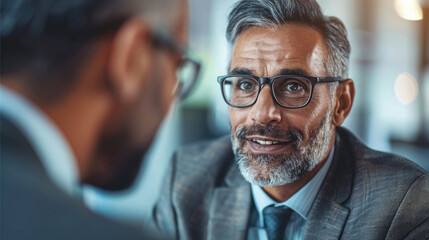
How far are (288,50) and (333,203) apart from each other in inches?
15.6

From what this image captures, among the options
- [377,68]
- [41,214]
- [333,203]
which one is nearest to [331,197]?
[333,203]

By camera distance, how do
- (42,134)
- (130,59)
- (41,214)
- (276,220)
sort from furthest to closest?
1. (130,59)
2. (276,220)
3. (42,134)
4. (41,214)

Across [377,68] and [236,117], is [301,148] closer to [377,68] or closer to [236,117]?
[236,117]

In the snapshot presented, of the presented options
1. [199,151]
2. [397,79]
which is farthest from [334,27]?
[199,151]

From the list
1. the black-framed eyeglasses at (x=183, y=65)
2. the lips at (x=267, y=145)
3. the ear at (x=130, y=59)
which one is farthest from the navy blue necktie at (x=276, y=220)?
the ear at (x=130, y=59)

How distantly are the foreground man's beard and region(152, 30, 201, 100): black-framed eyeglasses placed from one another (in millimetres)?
268

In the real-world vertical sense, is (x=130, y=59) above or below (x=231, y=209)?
above

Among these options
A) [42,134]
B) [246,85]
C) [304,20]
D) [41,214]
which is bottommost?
[41,214]

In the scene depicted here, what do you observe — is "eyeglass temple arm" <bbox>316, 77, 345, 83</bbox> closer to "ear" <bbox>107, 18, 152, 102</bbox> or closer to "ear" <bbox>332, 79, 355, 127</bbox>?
"ear" <bbox>332, 79, 355, 127</bbox>

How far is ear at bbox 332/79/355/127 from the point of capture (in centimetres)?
109

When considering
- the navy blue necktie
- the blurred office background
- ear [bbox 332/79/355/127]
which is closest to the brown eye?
the blurred office background

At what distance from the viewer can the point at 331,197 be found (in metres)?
1.10

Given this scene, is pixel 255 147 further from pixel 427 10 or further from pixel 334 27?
pixel 427 10

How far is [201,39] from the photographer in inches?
50.4
